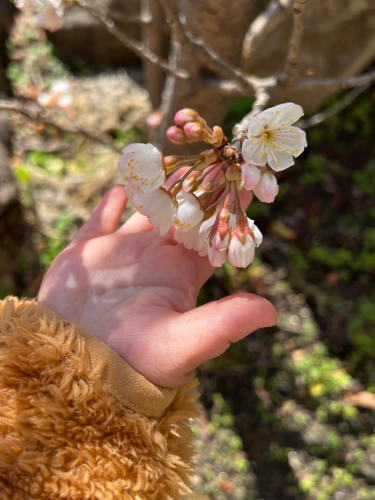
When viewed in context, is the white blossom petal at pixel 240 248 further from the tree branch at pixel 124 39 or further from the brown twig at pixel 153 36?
the brown twig at pixel 153 36

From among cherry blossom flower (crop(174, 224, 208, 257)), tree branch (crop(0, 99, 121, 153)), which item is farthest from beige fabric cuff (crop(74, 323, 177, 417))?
tree branch (crop(0, 99, 121, 153))

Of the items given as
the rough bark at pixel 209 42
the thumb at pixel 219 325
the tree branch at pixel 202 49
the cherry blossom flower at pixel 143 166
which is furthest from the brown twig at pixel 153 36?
the thumb at pixel 219 325

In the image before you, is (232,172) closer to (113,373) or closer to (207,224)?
(207,224)

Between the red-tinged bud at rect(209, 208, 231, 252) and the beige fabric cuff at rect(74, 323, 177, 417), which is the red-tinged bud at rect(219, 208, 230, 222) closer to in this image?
the red-tinged bud at rect(209, 208, 231, 252)

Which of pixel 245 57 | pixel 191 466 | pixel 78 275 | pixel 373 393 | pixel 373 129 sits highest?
pixel 245 57

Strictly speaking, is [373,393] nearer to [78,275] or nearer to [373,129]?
[373,129]

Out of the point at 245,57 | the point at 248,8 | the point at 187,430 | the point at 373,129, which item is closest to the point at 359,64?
the point at 373,129
